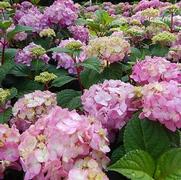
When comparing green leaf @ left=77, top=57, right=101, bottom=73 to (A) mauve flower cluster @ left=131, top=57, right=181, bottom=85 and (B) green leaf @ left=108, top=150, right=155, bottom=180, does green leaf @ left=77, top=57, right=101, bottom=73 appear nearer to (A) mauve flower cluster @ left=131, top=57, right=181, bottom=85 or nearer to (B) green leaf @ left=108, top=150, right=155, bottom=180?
(A) mauve flower cluster @ left=131, top=57, right=181, bottom=85

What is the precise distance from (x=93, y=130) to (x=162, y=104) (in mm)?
164

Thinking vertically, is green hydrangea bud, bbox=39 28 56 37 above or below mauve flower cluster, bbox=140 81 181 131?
below

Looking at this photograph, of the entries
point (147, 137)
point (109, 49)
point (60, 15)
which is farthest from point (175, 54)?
point (147, 137)

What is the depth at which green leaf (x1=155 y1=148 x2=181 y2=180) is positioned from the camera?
996 millimetres

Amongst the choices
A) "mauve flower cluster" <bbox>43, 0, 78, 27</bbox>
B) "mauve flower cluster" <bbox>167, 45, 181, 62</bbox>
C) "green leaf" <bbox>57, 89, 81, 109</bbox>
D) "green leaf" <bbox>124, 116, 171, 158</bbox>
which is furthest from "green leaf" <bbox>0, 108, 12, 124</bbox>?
"mauve flower cluster" <bbox>43, 0, 78, 27</bbox>

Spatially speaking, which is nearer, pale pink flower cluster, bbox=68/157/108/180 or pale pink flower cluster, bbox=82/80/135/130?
pale pink flower cluster, bbox=68/157/108/180

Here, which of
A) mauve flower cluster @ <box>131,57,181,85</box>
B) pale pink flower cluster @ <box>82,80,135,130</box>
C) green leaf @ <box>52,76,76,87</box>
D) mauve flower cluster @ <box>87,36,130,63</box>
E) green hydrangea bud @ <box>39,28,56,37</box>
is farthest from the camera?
green hydrangea bud @ <box>39,28,56,37</box>

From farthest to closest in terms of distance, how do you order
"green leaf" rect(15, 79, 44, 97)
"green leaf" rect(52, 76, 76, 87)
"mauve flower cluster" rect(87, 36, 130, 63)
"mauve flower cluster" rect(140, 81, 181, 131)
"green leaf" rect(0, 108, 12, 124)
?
1. "green leaf" rect(15, 79, 44, 97)
2. "green leaf" rect(52, 76, 76, 87)
3. "mauve flower cluster" rect(87, 36, 130, 63)
4. "green leaf" rect(0, 108, 12, 124)
5. "mauve flower cluster" rect(140, 81, 181, 131)

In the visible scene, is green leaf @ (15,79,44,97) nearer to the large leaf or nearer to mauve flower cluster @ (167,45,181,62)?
the large leaf

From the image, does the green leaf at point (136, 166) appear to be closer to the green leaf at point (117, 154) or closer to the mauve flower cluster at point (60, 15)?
the green leaf at point (117, 154)

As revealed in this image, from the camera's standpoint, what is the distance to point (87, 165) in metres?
1.00

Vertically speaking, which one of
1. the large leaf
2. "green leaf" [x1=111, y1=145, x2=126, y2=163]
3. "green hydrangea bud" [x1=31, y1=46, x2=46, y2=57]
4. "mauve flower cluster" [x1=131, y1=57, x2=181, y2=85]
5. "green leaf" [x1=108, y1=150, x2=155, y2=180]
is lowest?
the large leaf

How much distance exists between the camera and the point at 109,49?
158cm

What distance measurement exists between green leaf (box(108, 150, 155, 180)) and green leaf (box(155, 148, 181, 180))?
18mm
